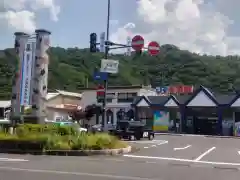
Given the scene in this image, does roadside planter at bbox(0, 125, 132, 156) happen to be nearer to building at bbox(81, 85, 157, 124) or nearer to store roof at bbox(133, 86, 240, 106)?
store roof at bbox(133, 86, 240, 106)

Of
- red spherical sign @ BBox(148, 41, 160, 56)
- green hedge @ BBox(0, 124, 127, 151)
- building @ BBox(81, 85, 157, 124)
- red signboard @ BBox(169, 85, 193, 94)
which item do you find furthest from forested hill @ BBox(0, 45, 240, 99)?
green hedge @ BBox(0, 124, 127, 151)

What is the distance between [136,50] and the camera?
24.2 m

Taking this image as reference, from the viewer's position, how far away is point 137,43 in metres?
24.0

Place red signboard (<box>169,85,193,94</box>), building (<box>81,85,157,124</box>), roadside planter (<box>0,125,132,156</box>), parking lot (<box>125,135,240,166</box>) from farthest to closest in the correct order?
red signboard (<box>169,85,193,94</box>) → building (<box>81,85,157,124</box>) → roadside planter (<box>0,125,132,156</box>) → parking lot (<box>125,135,240,166</box>)

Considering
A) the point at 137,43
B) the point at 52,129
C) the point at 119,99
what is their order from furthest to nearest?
the point at 119,99, the point at 137,43, the point at 52,129

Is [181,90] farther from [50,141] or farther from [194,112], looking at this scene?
[50,141]

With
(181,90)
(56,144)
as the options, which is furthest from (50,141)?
(181,90)

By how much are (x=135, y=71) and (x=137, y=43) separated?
7916 cm

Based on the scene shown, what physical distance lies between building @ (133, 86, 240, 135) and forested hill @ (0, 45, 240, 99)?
36.7 m

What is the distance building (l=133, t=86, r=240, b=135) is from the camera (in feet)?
162

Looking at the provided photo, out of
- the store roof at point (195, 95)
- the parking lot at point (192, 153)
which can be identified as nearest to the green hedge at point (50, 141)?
the parking lot at point (192, 153)

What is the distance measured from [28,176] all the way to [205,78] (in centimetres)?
9456

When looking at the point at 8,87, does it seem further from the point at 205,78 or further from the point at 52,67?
the point at 205,78

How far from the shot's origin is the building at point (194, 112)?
4941 cm
